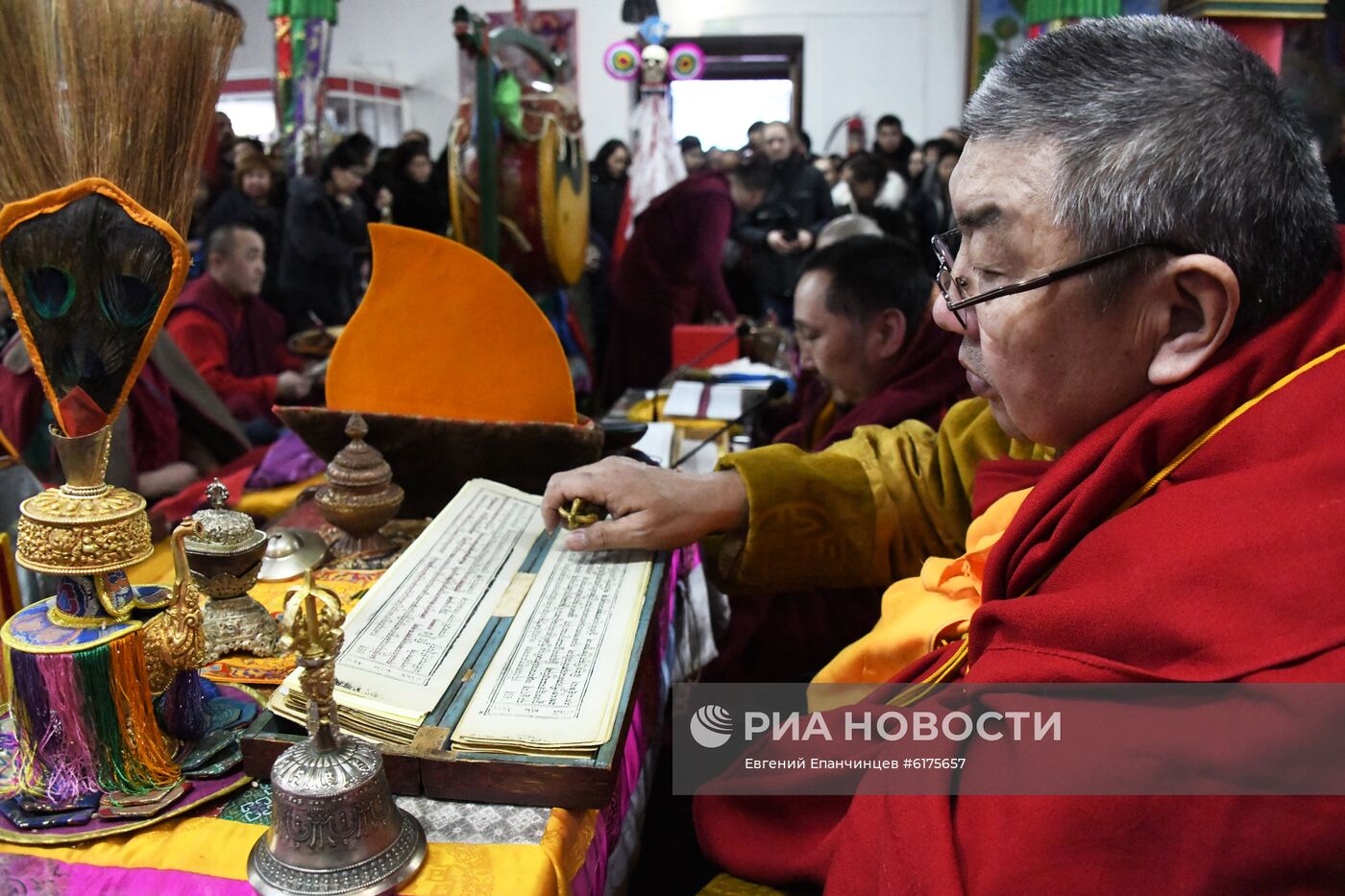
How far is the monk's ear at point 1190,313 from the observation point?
72 centimetres

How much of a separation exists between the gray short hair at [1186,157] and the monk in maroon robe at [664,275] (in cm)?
362

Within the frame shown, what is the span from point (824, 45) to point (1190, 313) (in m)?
8.29

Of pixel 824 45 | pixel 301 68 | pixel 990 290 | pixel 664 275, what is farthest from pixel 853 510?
pixel 824 45

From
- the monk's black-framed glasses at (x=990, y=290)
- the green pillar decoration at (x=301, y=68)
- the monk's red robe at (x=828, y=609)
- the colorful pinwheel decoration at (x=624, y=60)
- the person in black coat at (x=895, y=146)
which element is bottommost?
the monk's red robe at (x=828, y=609)

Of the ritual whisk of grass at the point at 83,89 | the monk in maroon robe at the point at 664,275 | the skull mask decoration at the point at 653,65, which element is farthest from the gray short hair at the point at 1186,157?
the skull mask decoration at the point at 653,65

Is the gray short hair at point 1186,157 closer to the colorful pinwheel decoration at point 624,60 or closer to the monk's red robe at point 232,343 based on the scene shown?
the monk's red robe at point 232,343

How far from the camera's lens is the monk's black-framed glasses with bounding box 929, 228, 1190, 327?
2.41 ft

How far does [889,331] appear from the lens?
77.7 inches

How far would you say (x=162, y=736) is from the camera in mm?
781

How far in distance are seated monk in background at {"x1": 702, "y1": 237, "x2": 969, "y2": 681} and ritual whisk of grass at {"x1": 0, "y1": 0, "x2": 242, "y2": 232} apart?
103cm

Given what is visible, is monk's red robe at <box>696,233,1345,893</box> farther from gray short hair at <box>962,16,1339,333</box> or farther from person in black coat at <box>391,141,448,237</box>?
person in black coat at <box>391,141,448,237</box>

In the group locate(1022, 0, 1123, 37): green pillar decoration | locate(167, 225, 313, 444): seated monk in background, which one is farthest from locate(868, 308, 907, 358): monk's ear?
locate(1022, 0, 1123, 37): green pillar decoration

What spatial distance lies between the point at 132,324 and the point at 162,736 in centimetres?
32

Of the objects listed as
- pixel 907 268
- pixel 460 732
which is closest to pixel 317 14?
pixel 907 268
